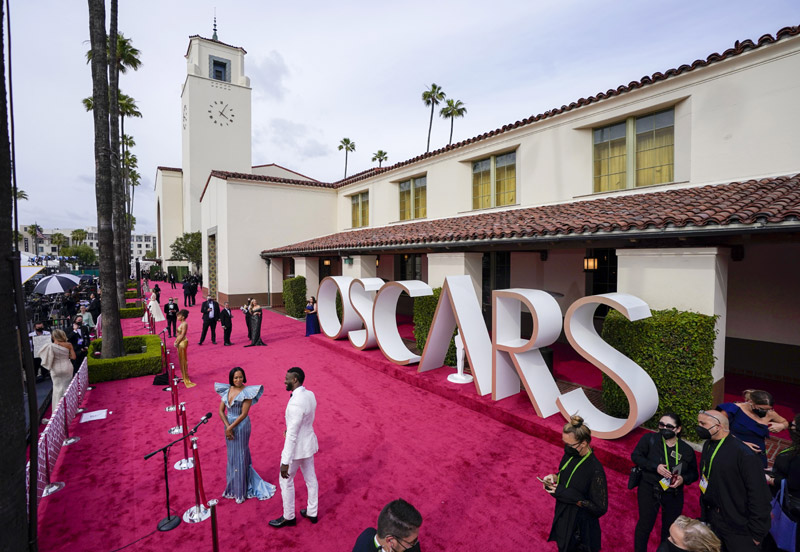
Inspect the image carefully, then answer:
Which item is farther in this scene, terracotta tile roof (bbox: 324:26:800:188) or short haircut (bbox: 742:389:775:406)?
terracotta tile roof (bbox: 324:26:800:188)

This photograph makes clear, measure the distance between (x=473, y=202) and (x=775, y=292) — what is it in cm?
947

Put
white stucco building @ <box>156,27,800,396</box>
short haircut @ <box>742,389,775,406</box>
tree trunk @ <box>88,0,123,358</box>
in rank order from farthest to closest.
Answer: tree trunk @ <box>88,0,123,358</box>, white stucco building @ <box>156,27,800,396</box>, short haircut @ <box>742,389,775,406</box>

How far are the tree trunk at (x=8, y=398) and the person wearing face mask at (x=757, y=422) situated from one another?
6246 mm

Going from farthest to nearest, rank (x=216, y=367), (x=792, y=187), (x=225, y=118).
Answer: (x=225, y=118) < (x=216, y=367) < (x=792, y=187)

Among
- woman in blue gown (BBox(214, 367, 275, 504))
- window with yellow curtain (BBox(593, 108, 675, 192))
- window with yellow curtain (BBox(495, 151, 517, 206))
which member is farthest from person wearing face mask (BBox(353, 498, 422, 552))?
window with yellow curtain (BBox(495, 151, 517, 206))

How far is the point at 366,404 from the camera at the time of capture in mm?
8500

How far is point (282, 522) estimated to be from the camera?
183 inches

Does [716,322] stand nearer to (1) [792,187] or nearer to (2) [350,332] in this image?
(1) [792,187]

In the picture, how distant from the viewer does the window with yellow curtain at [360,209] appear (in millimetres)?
22797

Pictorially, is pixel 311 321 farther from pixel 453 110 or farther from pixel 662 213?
pixel 453 110

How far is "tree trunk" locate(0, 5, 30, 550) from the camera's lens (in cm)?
200

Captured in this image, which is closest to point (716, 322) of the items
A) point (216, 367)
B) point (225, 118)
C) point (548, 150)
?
point (548, 150)

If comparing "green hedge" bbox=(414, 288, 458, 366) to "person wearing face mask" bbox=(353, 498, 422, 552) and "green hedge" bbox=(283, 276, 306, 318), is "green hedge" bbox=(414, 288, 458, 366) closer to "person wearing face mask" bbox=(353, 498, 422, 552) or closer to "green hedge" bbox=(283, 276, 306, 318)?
"person wearing face mask" bbox=(353, 498, 422, 552)

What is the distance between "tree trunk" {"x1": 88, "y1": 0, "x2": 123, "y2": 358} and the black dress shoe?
9.27m
